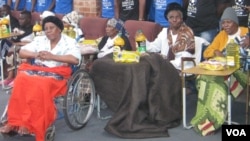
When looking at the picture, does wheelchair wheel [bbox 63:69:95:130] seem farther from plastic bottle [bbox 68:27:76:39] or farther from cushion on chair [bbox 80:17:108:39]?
cushion on chair [bbox 80:17:108:39]

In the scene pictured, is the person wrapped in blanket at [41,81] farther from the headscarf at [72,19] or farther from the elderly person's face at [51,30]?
the headscarf at [72,19]

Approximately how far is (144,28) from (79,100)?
1343mm

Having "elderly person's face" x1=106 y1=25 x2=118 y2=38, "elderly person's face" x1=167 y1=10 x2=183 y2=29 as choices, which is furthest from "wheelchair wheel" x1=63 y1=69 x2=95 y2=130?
"elderly person's face" x1=167 y1=10 x2=183 y2=29

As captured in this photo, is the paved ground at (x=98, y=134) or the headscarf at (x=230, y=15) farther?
the headscarf at (x=230, y=15)

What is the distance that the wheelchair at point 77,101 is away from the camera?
420 cm

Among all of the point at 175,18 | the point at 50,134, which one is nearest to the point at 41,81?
the point at 50,134

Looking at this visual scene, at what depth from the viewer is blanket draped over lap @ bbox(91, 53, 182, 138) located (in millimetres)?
4223

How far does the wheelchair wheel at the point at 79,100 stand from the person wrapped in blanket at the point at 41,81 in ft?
0.29

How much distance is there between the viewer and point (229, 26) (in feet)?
14.8

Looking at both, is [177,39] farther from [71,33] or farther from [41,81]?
[41,81]

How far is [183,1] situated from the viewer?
18.8ft

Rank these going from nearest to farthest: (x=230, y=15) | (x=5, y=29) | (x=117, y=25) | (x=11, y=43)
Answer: (x=230, y=15) → (x=117, y=25) → (x=5, y=29) → (x=11, y=43)

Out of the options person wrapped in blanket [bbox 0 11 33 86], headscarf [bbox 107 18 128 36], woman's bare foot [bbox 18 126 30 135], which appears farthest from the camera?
person wrapped in blanket [bbox 0 11 33 86]

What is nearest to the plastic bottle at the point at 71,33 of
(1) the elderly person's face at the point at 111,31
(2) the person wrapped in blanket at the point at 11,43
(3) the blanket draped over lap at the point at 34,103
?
(1) the elderly person's face at the point at 111,31
